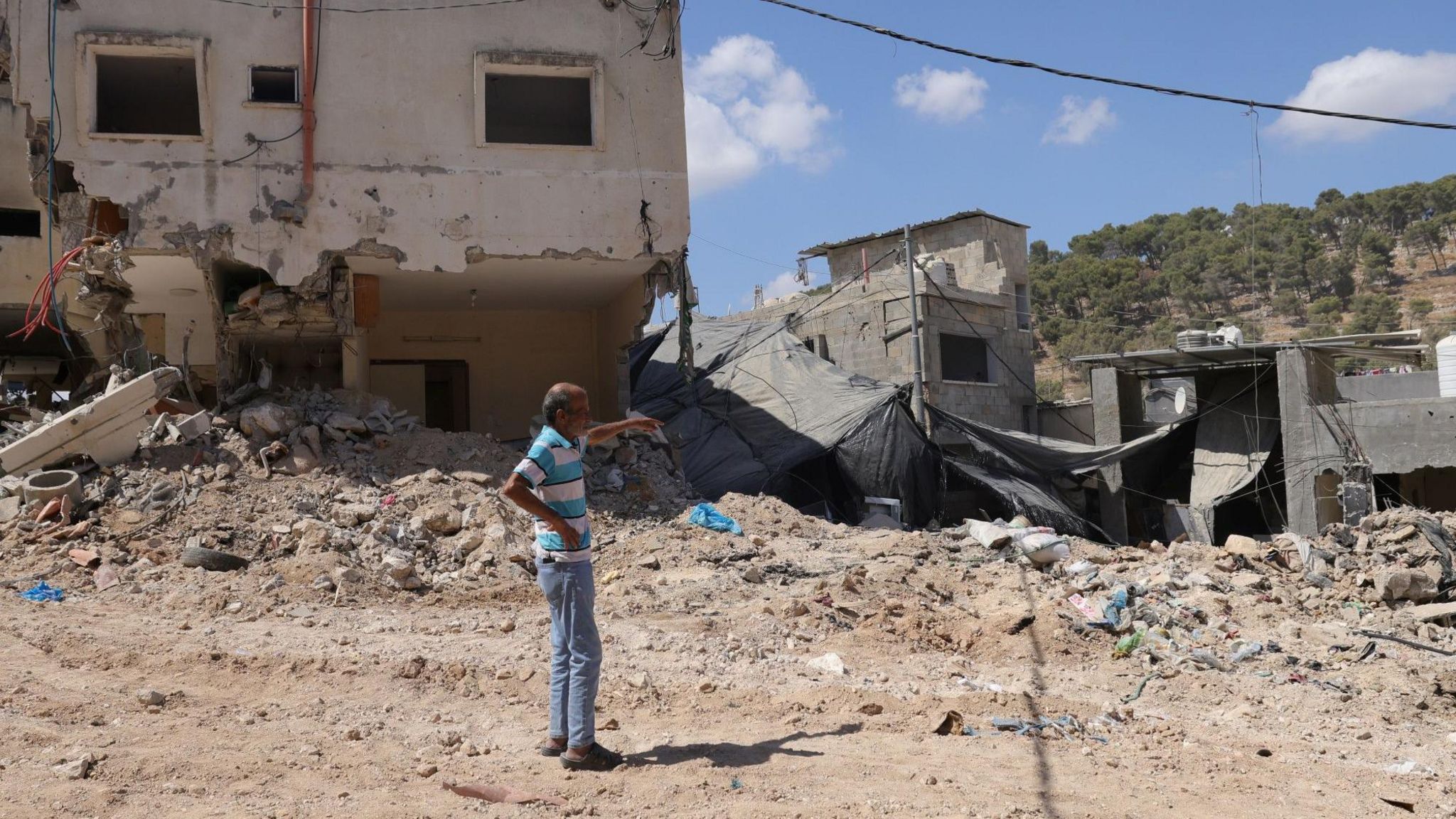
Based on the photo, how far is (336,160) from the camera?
36.8 feet

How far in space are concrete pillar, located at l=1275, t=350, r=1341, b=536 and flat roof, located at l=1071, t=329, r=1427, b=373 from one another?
1.02ft

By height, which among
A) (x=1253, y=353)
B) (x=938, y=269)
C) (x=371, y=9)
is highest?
Answer: (x=371, y=9)

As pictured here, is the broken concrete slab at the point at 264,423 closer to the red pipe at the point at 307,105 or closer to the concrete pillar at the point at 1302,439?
the red pipe at the point at 307,105

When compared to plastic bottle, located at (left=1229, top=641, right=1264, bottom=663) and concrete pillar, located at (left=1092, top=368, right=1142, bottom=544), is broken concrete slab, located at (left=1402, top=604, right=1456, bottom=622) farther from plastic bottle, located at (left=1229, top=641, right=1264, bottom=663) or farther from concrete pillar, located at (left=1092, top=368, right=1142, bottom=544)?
concrete pillar, located at (left=1092, top=368, right=1142, bottom=544)

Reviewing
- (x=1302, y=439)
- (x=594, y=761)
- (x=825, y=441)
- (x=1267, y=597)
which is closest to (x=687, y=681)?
(x=594, y=761)

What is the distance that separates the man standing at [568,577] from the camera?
13.1 ft

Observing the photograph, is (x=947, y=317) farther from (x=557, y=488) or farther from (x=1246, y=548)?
(x=557, y=488)

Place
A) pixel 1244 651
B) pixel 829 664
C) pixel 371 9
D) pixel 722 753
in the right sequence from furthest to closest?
pixel 371 9
pixel 1244 651
pixel 829 664
pixel 722 753

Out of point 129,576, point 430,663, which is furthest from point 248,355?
point 430,663

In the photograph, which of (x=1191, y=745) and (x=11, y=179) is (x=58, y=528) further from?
(x=11, y=179)

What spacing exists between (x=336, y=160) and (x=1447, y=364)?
Result: 1682 centimetres

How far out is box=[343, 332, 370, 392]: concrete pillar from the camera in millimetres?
12422

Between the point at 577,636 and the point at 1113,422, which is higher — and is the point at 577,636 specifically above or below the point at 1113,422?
below

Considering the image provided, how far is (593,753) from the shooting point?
4055 millimetres
